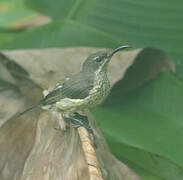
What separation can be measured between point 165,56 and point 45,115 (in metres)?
1.18

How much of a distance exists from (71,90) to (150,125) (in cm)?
89

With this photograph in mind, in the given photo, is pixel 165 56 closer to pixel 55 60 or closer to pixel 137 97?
pixel 137 97

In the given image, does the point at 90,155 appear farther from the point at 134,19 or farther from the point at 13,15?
the point at 13,15

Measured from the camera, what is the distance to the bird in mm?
3742

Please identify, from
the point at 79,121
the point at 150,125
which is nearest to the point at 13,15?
the point at 150,125

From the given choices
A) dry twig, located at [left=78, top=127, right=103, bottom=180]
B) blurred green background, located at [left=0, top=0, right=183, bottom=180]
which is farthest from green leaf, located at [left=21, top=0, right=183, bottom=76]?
dry twig, located at [left=78, top=127, right=103, bottom=180]

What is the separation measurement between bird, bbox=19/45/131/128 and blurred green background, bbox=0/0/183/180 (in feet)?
1.79

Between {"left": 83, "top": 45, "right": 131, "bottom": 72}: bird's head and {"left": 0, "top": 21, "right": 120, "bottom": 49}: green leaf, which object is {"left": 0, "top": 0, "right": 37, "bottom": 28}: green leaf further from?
{"left": 83, "top": 45, "right": 131, "bottom": 72}: bird's head

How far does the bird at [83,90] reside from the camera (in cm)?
374

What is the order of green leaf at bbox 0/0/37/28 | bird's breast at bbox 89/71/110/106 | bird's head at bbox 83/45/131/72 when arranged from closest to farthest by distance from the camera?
bird's breast at bbox 89/71/110/106 < bird's head at bbox 83/45/131/72 < green leaf at bbox 0/0/37/28

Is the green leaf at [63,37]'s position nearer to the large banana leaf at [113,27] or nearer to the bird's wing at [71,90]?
the large banana leaf at [113,27]

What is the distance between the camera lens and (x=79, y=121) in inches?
142

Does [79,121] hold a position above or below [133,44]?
above

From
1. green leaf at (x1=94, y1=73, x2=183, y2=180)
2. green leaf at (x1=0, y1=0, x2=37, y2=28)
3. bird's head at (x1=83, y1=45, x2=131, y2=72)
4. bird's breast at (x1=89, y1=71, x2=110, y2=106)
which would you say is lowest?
green leaf at (x1=94, y1=73, x2=183, y2=180)
